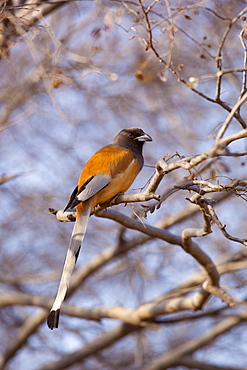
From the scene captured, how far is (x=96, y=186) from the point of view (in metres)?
4.58

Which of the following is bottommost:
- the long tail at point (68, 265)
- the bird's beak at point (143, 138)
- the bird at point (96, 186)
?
the long tail at point (68, 265)

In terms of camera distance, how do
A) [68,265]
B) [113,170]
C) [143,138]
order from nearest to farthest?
1. [68,265]
2. [113,170]
3. [143,138]

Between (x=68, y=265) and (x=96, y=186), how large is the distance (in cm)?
73

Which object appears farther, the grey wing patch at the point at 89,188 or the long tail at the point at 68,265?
the grey wing patch at the point at 89,188

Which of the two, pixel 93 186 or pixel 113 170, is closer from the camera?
pixel 93 186

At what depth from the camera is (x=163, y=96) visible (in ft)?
27.6

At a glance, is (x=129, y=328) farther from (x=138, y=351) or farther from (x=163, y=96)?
(x=163, y=96)

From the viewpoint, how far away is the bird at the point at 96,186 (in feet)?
13.9

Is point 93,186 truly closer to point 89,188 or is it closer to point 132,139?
point 89,188

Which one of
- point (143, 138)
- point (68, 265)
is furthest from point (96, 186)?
point (143, 138)

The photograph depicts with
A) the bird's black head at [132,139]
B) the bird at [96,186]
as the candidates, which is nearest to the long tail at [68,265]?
the bird at [96,186]

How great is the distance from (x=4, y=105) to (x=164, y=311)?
3.96 metres

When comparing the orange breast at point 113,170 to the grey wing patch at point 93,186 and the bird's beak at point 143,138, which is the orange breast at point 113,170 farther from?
the bird's beak at point 143,138

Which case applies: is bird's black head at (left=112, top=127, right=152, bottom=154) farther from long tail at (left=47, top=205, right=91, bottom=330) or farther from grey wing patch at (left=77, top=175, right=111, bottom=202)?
long tail at (left=47, top=205, right=91, bottom=330)
